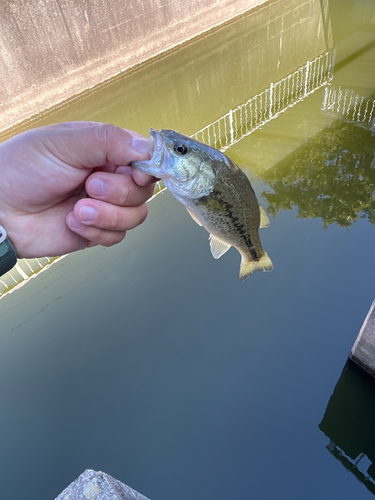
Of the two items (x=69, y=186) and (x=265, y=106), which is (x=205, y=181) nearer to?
(x=69, y=186)

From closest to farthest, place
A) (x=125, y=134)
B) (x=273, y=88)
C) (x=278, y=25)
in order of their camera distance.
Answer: (x=125, y=134) → (x=273, y=88) → (x=278, y=25)

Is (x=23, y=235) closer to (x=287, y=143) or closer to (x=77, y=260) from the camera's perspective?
(x=77, y=260)

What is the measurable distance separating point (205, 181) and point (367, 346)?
2553 mm

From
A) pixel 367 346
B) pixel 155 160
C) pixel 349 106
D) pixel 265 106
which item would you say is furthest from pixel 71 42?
pixel 367 346

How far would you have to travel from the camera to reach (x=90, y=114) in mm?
9336

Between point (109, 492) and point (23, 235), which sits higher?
point (23, 235)

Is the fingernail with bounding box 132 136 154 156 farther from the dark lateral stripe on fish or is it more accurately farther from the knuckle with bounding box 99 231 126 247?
the knuckle with bounding box 99 231 126 247

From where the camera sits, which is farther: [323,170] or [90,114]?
[90,114]

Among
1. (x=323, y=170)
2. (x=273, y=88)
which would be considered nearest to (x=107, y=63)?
(x=273, y=88)

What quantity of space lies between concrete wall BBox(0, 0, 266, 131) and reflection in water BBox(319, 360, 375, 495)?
29.9ft

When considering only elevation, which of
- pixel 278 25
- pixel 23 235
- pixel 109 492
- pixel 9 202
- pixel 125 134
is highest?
pixel 125 134

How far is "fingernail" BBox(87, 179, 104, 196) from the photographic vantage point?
1.92 m

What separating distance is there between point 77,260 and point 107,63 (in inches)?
282

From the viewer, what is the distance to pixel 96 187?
1926 mm
